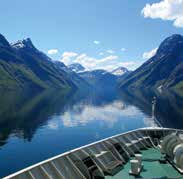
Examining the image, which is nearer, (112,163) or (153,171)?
(153,171)

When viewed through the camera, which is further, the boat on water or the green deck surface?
the green deck surface

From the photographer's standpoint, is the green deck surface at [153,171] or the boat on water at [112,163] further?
the green deck surface at [153,171]

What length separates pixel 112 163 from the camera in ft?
99.3

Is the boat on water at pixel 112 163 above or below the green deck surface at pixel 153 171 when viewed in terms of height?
above

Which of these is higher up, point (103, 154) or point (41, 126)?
point (103, 154)

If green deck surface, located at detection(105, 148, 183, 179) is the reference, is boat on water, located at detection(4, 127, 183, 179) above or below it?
above

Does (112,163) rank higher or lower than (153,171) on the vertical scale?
higher

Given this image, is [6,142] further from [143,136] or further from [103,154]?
[103,154]

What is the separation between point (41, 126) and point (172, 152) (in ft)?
278

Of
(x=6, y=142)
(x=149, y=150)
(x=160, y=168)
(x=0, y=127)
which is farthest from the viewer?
(x=0, y=127)

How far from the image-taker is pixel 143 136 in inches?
1719

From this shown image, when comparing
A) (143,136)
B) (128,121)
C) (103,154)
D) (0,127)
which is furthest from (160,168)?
(128,121)

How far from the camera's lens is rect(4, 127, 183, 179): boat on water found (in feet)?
79.8

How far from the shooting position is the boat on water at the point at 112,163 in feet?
79.8
